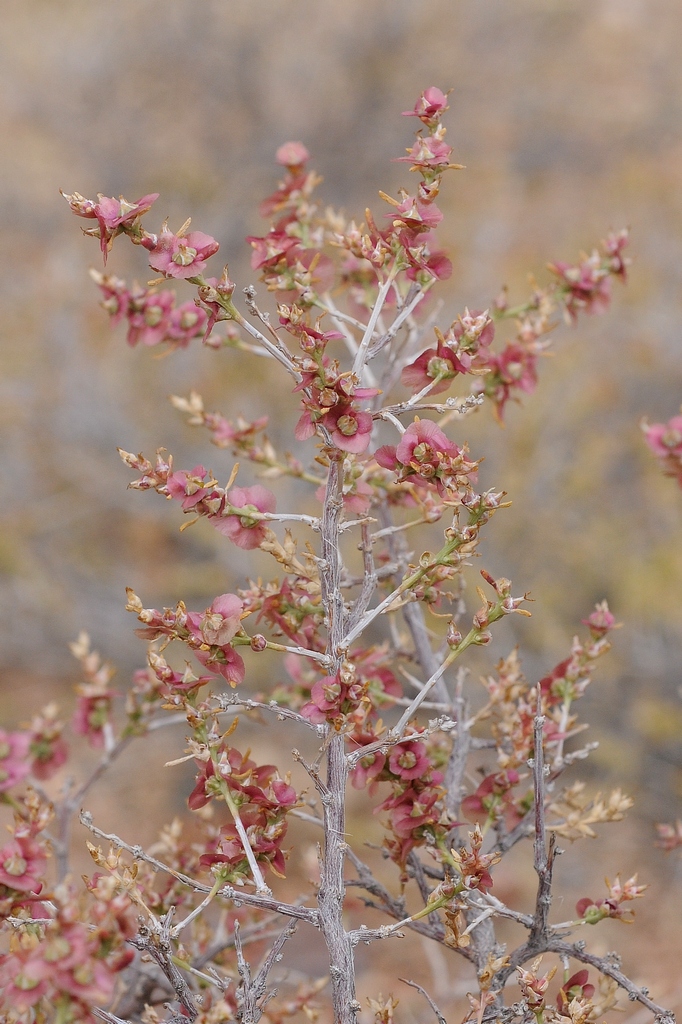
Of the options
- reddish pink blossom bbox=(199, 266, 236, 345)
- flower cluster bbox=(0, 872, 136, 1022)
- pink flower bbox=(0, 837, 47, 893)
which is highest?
reddish pink blossom bbox=(199, 266, 236, 345)

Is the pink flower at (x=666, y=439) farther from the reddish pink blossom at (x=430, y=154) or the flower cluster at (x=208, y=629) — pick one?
the flower cluster at (x=208, y=629)

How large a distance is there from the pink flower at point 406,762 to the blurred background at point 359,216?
637 mm

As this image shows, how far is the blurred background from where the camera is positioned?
250 cm

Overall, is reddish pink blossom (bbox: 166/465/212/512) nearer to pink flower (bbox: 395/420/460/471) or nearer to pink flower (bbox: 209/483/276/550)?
pink flower (bbox: 209/483/276/550)

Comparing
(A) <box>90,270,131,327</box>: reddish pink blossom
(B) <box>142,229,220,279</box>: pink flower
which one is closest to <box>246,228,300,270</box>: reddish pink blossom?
(B) <box>142,229,220,279</box>: pink flower

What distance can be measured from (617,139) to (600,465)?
10.5 feet

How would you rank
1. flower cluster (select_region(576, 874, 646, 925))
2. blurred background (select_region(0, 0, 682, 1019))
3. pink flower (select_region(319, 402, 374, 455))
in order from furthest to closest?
blurred background (select_region(0, 0, 682, 1019)) → flower cluster (select_region(576, 874, 646, 925)) → pink flower (select_region(319, 402, 374, 455))

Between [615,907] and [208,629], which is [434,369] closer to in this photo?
[208,629]

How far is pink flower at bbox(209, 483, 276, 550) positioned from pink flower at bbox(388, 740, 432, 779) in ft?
0.71

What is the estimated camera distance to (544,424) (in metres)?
3.12

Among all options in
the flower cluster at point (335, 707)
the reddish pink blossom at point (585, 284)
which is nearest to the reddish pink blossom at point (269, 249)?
the flower cluster at point (335, 707)

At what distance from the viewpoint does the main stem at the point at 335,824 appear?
0.69 m

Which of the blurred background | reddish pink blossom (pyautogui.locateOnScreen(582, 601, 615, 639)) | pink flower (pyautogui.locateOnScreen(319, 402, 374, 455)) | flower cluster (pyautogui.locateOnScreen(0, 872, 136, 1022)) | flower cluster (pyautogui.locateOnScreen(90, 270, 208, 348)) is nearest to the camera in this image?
flower cluster (pyautogui.locateOnScreen(0, 872, 136, 1022))

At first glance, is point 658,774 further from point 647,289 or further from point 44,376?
point 44,376
